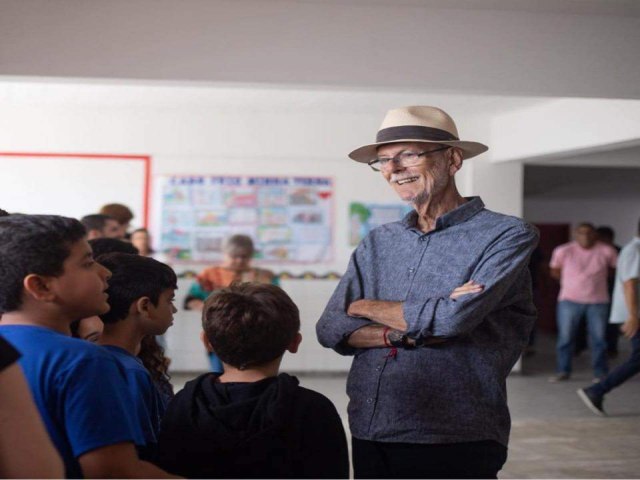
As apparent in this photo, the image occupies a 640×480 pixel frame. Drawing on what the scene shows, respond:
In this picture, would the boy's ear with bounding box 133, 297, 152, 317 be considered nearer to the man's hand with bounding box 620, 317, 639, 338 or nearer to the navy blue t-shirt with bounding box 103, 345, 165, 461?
the navy blue t-shirt with bounding box 103, 345, 165, 461

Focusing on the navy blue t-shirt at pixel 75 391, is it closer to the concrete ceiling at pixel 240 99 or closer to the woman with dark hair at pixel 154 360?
the woman with dark hair at pixel 154 360

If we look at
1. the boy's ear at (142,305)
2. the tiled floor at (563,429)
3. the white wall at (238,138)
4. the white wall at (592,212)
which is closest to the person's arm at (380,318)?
the boy's ear at (142,305)

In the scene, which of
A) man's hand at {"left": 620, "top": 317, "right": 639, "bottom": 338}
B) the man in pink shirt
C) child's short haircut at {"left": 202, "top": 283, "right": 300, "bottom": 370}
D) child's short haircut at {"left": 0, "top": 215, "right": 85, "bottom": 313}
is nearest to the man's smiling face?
child's short haircut at {"left": 202, "top": 283, "right": 300, "bottom": 370}

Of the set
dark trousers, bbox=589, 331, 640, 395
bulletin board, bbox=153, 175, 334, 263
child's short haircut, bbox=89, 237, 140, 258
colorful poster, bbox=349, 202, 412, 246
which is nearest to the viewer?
child's short haircut, bbox=89, 237, 140, 258

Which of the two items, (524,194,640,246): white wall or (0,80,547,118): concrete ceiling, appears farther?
(524,194,640,246): white wall

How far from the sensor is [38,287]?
5.81ft

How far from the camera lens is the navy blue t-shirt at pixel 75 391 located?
5.34ft

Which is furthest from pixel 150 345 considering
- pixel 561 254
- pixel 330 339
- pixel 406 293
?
pixel 561 254

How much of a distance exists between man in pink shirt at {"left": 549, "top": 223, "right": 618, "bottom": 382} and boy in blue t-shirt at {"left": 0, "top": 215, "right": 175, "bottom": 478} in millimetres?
7568

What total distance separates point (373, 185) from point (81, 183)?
3.01m

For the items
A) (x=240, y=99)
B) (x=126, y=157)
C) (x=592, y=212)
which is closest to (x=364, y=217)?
(x=240, y=99)

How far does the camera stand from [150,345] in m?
2.81

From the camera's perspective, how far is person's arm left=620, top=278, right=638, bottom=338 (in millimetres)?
6684

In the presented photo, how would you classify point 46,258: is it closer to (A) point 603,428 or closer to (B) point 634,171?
(A) point 603,428
